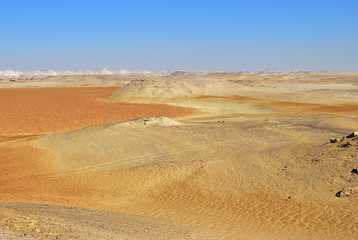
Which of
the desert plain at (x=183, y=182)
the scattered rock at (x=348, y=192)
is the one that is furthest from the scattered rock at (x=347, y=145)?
the scattered rock at (x=348, y=192)

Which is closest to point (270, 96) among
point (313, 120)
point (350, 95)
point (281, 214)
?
point (350, 95)

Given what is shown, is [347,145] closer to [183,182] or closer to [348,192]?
[348,192]

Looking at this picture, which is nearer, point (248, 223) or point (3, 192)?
point (248, 223)

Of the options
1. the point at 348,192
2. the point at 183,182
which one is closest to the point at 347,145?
the point at 348,192

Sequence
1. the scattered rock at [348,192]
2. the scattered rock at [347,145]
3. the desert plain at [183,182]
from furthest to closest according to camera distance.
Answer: the scattered rock at [347,145], the scattered rock at [348,192], the desert plain at [183,182]

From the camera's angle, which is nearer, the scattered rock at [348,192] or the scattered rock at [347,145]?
the scattered rock at [348,192]

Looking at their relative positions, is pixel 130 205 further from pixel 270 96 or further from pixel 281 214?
pixel 270 96

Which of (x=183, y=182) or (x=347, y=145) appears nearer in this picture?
(x=183, y=182)

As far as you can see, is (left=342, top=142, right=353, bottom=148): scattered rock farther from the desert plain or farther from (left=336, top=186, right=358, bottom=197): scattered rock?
(left=336, top=186, right=358, bottom=197): scattered rock

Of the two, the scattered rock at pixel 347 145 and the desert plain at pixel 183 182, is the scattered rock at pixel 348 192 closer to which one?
the desert plain at pixel 183 182

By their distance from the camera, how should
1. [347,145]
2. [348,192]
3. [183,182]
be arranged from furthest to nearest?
1. [347,145]
2. [183,182]
3. [348,192]

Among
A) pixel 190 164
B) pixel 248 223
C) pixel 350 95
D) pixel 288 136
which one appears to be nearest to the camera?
pixel 248 223
